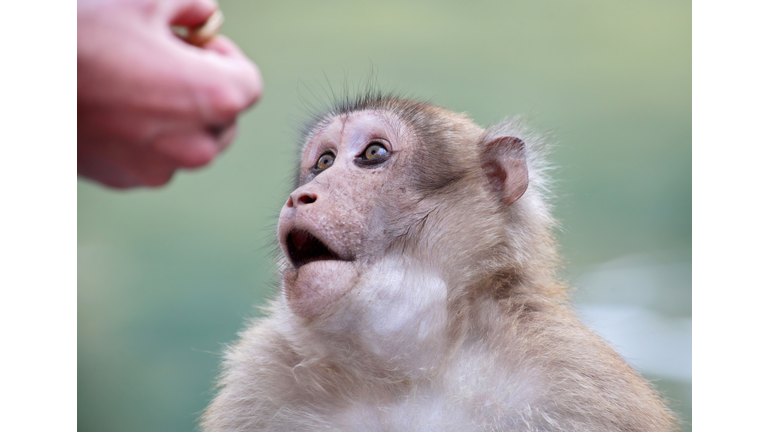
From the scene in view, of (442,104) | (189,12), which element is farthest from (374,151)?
(442,104)

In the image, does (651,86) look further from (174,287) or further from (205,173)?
(174,287)

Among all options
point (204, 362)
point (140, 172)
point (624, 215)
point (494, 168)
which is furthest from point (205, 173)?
point (140, 172)

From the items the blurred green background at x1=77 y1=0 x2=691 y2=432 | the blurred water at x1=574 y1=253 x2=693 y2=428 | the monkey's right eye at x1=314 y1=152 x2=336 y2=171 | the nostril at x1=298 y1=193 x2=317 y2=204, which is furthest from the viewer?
the blurred water at x1=574 y1=253 x2=693 y2=428

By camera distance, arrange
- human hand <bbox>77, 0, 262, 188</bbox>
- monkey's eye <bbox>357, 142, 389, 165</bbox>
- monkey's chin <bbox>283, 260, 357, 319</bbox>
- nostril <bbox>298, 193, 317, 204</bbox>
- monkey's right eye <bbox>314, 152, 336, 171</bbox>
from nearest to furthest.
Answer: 1. human hand <bbox>77, 0, 262, 188</bbox>
2. monkey's chin <bbox>283, 260, 357, 319</bbox>
3. nostril <bbox>298, 193, 317, 204</bbox>
4. monkey's eye <bbox>357, 142, 389, 165</bbox>
5. monkey's right eye <bbox>314, 152, 336, 171</bbox>

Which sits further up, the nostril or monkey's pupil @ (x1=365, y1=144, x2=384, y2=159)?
monkey's pupil @ (x1=365, y1=144, x2=384, y2=159)

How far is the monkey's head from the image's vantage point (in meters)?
1.57

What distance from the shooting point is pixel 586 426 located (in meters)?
1.54

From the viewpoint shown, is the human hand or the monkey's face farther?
the monkey's face

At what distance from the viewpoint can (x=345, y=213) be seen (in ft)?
5.32

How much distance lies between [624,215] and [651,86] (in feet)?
2.79

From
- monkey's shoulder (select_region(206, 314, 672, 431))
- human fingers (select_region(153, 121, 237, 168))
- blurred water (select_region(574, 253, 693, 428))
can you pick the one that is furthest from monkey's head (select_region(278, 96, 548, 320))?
blurred water (select_region(574, 253, 693, 428))

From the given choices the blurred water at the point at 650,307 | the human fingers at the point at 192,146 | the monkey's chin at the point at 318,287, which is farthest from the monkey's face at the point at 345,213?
the blurred water at the point at 650,307

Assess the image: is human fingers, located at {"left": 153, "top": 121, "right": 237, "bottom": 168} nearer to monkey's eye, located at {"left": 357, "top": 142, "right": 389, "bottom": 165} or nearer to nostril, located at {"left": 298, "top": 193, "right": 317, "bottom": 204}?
nostril, located at {"left": 298, "top": 193, "right": 317, "bottom": 204}

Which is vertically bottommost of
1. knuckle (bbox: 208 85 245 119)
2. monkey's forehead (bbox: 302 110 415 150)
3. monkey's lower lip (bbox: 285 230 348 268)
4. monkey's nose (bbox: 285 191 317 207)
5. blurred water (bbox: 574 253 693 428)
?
knuckle (bbox: 208 85 245 119)
